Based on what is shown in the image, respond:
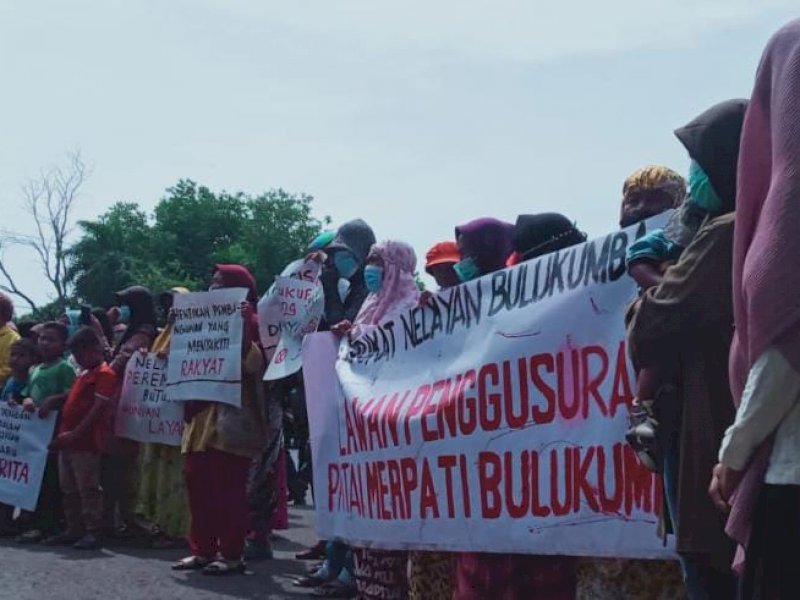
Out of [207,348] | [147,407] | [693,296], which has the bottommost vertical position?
[693,296]

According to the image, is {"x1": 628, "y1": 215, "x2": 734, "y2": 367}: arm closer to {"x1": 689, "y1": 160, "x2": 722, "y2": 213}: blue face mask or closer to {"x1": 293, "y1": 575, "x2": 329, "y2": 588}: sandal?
{"x1": 689, "y1": 160, "x2": 722, "y2": 213}: blue face mask

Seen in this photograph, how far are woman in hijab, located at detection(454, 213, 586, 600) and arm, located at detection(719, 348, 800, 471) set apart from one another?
210 centimetres

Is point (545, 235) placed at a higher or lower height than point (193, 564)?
higher

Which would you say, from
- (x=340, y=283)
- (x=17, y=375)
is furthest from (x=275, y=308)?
(x=17, y=375)

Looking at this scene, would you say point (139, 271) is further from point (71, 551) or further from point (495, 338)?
point (495, 338)

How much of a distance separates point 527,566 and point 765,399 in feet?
7.50

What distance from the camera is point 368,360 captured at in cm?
572

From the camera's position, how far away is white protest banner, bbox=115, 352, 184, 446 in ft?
28.2

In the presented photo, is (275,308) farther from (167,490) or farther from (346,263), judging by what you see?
(167,490)

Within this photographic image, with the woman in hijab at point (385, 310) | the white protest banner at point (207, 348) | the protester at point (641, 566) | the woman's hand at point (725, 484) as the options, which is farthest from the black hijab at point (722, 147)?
the white protest banner at point (207, 348)

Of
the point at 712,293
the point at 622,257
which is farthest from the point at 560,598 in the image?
the point at 712,293

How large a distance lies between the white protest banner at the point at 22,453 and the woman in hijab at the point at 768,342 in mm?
7573

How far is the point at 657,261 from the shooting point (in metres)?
3.44

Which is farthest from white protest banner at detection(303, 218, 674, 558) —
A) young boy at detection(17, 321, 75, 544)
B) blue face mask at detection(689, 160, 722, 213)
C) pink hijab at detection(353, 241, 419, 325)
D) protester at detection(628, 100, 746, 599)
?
young boy at detection(17, 321, 75, 544)
